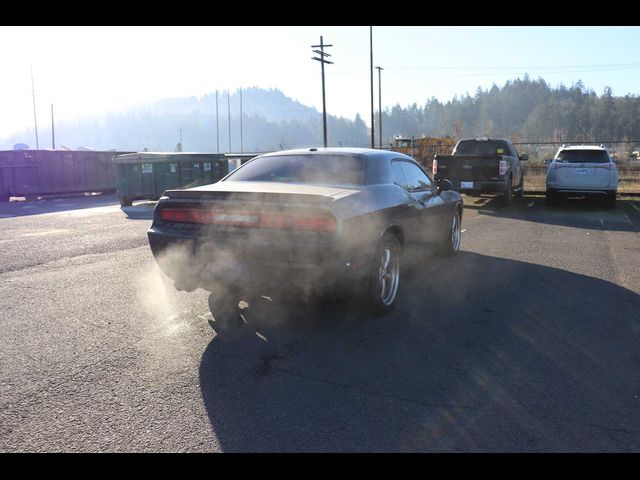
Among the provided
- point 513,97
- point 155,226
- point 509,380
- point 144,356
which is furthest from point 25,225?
point 513,97

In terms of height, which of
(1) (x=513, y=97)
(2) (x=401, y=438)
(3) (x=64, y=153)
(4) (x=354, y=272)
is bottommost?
(2) (x=401, y=438)

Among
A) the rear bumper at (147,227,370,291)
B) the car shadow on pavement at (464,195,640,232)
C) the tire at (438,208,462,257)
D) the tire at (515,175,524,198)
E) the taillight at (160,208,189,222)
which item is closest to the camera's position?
the rear bumper at (147,227,370,291)

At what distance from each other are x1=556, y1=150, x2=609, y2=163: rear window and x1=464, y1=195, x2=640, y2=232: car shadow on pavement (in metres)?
1.27

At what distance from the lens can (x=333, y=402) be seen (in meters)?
3.14

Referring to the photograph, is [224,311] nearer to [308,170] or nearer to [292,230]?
[292,230]

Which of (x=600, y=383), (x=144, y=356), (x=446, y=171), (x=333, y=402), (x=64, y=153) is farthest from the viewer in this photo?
(x=64, y=153)

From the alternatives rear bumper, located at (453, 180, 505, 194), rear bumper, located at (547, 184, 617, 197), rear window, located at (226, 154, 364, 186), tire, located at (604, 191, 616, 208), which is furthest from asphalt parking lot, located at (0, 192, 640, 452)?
tire, located at (604, 191, 616, 208)

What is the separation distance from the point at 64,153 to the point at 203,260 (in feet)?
62.3

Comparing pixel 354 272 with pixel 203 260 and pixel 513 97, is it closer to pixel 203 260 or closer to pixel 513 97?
pixel 203 260

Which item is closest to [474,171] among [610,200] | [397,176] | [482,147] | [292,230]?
[482,147]

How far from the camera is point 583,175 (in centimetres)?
1404

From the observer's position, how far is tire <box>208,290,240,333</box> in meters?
4.51

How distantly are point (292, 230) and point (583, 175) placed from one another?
12.3 m

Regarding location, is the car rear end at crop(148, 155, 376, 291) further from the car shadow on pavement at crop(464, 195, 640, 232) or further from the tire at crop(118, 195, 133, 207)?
the tire at crop(118, 195, 133, 207)
